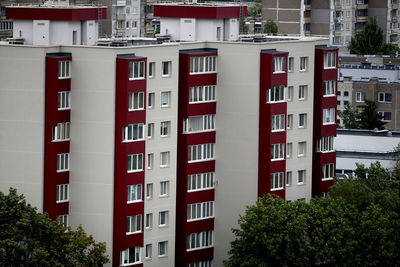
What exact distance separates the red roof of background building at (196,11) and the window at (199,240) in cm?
1758

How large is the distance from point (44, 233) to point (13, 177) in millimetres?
6636

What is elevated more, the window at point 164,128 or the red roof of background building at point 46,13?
the red roof of background building at point 46,13

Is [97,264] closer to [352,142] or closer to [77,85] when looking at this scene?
[77,85]

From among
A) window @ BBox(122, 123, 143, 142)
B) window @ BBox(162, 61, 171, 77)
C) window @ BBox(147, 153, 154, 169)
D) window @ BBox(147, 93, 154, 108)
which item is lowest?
window @ BBox(147, 153, 154, 169)

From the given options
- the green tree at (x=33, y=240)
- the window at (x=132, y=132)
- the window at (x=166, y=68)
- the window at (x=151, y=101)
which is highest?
the window at (x=166, y=68)

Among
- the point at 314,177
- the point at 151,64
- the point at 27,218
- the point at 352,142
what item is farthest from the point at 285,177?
the point at 352,142

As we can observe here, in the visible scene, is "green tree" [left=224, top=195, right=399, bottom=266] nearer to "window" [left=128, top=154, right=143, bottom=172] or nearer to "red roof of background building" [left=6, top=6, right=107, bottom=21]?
"window" [left=128, top=154, right=143, bottom=172]

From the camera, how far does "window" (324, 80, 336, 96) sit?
14388 centimetres

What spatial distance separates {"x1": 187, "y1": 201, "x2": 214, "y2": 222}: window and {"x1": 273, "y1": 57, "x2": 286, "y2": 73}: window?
1152 cm

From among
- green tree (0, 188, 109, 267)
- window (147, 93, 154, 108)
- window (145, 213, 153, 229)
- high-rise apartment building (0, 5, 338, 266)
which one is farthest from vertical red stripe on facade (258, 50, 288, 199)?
green tree (0, 188, 109, 267)

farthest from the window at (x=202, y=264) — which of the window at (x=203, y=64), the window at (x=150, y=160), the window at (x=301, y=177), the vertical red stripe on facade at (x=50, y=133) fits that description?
the window at (x=203, y=64)

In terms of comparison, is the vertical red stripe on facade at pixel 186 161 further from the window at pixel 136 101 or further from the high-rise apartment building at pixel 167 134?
the window at pixel 136 101

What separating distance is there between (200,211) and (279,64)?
42.4 ft

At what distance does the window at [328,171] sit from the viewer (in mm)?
144500
